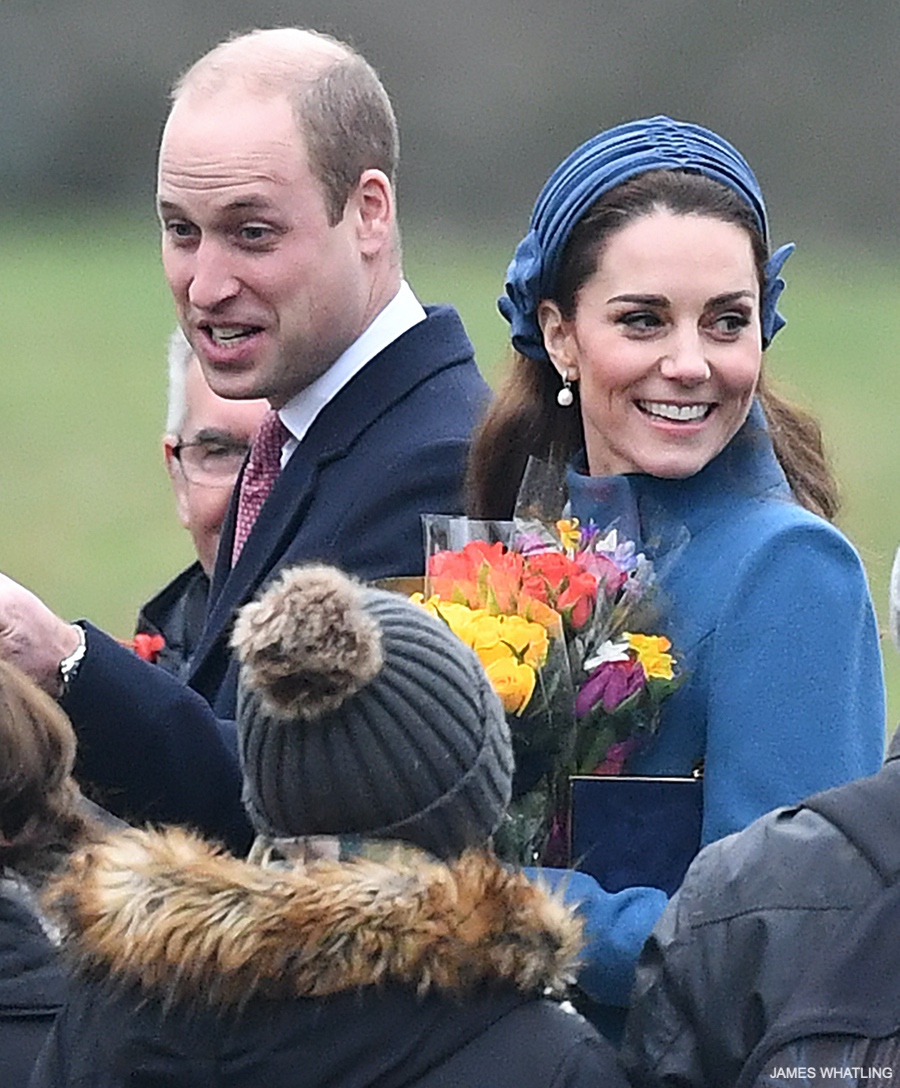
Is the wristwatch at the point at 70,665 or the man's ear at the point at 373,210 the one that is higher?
the man's ear at the point at 373,210

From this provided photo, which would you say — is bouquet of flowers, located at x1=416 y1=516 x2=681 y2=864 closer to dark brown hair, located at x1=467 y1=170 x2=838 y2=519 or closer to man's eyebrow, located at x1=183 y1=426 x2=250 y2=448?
dark brown hair, located at x1=467 y1=170 x2=838 y2=519

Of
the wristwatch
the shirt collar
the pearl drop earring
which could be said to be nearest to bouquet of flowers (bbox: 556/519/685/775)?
the pearl drop earring

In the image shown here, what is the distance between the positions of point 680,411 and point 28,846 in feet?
3.09

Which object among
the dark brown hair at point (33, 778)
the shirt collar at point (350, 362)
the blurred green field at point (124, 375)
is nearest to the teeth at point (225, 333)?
the shirt collar at point (350, 362)

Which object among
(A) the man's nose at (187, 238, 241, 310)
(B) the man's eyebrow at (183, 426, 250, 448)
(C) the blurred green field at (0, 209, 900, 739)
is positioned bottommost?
(B) the man's eyebrow at (183, 426, 250, 448)

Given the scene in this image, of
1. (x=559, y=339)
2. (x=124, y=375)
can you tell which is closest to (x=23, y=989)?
(x=559, y=339)

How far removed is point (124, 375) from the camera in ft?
92.6

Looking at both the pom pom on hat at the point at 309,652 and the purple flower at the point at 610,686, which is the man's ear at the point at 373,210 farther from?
the pom pom on hat at the point at 309,652

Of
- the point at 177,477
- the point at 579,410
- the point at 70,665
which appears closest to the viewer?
the point at 70,665

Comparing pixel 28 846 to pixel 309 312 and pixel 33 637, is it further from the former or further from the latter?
pixel 309 312

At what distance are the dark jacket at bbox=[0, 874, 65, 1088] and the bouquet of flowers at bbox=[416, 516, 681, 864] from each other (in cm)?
52

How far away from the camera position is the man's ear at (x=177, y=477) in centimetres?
456

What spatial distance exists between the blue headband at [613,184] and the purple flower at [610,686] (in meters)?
0.54

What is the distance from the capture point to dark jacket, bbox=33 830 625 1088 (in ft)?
6.93
